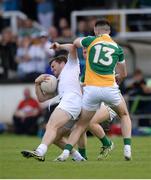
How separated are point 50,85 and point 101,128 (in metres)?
1.18

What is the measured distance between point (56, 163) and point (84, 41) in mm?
1882

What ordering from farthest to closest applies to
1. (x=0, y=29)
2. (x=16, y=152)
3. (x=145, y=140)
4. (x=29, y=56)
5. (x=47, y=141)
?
(x=0, y=29) → (x=29, y=56) → (x=145, y=140) → (x=16, y=152) → (x=47, y=141)

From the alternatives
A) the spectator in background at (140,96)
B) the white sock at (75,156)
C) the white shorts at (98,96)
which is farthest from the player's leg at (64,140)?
the spectator in background at (140,96)

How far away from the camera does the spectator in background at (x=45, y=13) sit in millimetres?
28422

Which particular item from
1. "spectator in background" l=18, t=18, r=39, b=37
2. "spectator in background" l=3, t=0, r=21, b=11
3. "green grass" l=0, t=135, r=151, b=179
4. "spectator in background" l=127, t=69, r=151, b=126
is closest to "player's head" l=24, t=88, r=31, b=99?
"spectator in background" l=18, t=18, r=39, b=37

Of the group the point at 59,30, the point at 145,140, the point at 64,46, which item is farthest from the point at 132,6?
the point at 64,46

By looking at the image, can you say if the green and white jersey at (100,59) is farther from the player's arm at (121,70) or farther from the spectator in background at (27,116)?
the spectator in background at (27,116)

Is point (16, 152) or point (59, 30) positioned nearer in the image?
point (16, 152)

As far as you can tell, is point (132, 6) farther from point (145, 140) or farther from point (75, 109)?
point (75, 109)

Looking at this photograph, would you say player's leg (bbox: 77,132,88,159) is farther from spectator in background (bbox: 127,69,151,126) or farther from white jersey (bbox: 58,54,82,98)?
spectator in background (bbox: 127,69,151,126)

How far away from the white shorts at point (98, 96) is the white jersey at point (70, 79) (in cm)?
21

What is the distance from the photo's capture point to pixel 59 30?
2819 centimetres

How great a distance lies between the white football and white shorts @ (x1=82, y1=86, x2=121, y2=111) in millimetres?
589

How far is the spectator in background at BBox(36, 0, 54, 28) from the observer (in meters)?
28.4
